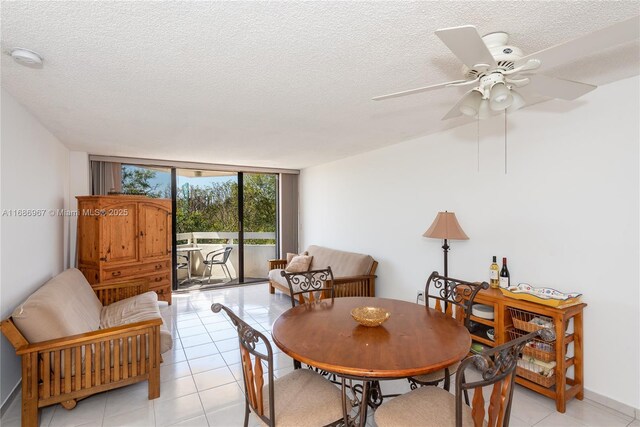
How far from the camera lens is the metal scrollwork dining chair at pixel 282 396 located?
4.89 ft

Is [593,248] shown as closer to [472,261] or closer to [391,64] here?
[472,261]

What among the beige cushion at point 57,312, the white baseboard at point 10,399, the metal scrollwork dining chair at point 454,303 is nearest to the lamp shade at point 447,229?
the metal scrollwork dining chair at point 454,303

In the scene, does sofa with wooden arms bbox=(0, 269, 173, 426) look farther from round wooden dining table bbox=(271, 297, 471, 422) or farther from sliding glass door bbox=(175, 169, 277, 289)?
sliding glass door bbox=(175, 169, 277, 289)

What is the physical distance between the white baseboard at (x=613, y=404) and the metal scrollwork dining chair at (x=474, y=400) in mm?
1540

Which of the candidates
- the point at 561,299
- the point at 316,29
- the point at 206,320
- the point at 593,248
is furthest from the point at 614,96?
the point at 206,320

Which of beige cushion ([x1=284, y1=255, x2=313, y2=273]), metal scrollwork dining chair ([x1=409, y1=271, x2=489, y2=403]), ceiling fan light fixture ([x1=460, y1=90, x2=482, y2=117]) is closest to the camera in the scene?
ceiling fan light fixture ([x1=460, y1=90, x2=482, y2=117])

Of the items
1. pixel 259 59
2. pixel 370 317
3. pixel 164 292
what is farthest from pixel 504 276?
pixel 164 292

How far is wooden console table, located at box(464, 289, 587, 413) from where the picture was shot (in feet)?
7.29

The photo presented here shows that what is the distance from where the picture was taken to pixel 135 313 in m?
3.04

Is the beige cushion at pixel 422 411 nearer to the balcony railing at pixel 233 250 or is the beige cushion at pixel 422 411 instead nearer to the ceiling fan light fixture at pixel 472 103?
the ceiling fan light fixture at pixel 472 103

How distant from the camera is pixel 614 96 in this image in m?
2.23

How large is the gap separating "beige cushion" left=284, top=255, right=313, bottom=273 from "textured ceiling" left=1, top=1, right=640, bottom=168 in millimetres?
2512

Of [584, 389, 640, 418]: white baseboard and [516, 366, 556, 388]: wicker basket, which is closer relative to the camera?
[584, 389, 640, 418]: white baseboard

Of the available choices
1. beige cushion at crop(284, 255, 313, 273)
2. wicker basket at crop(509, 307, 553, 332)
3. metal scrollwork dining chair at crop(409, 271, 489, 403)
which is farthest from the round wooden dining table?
beige cushion at crop(284, 255, 313, 273)
